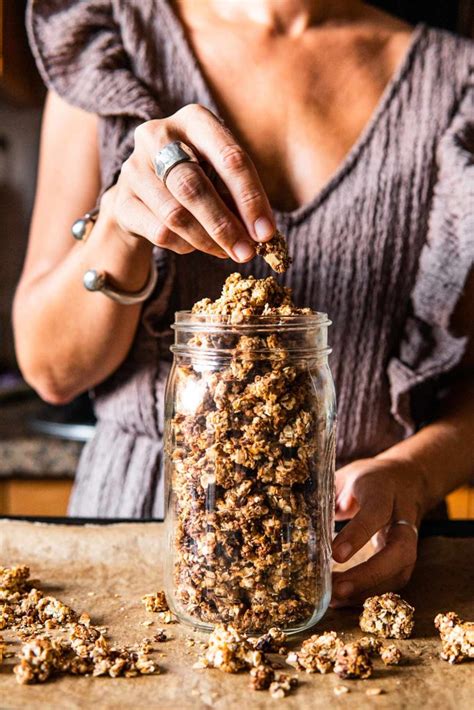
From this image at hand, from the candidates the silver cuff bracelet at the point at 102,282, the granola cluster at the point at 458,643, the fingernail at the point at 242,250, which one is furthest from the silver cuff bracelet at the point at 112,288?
the granola cluster at the point at 458,643

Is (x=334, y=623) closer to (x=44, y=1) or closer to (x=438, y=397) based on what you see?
(x=438, y=397)

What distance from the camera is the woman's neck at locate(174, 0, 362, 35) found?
3.34ft

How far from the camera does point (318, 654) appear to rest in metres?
0.54

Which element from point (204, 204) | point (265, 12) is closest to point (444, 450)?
point (204, 204)

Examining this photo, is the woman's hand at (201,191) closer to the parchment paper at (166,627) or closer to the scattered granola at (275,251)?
the scattered granola at (275,251)

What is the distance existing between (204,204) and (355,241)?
446mm

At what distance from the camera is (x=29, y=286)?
3.15 feet

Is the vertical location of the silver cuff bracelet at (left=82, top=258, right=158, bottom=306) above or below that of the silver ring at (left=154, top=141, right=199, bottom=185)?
below

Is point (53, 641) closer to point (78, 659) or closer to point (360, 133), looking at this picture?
point (78, 659)

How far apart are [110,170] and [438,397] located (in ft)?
1.67

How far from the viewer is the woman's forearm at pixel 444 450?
0.85 metres

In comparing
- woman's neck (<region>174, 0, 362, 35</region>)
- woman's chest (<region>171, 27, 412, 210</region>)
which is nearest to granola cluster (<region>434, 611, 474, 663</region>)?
woman's chest (<region>171, 27, 412, 210</region>)

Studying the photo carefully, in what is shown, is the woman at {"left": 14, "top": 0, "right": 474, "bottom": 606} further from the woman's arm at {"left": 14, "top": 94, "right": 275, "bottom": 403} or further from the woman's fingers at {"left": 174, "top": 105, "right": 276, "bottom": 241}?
the woman's fingers at {"left": 174, "top": 105, "right": 276, "bottom": 241}

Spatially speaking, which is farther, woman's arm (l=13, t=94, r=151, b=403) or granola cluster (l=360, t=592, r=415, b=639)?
woman's arm (l=13, t=94, r=151, b=403)
